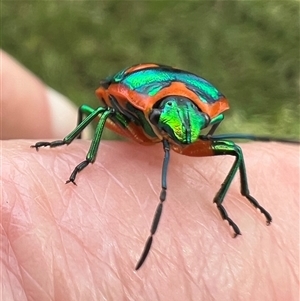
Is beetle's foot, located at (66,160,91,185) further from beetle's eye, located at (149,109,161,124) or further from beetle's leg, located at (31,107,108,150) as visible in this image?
beetle's eye, located at (149,109,161,124)

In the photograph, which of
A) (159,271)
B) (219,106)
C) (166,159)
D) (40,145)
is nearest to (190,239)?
Result: (159,271)

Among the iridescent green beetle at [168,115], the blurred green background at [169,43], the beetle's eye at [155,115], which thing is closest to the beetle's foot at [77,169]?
the iridescent green beetle at [168,115]

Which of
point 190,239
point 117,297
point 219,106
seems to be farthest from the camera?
point 219,106

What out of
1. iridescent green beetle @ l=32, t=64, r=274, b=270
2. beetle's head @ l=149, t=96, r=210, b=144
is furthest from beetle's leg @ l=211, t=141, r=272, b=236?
beetle's head @ l=149, t=96, r=210, b=144

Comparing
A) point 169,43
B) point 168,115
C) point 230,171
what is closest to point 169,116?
point 168,115

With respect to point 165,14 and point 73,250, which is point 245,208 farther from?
point 165,14

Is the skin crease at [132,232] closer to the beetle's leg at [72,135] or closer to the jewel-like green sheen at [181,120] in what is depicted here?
the beetle's leg at [72,135]
